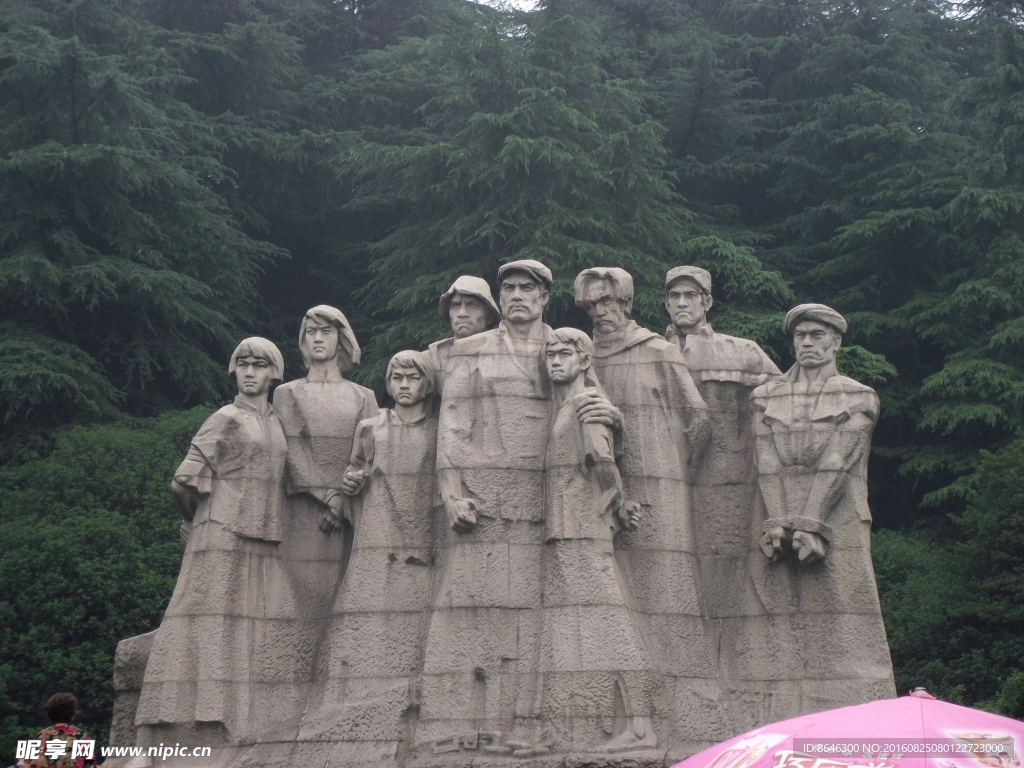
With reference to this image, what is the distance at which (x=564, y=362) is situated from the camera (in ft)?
41.5

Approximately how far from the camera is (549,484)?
41.3 feet

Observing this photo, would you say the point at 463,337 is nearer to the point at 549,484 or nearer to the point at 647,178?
the point at 549,484

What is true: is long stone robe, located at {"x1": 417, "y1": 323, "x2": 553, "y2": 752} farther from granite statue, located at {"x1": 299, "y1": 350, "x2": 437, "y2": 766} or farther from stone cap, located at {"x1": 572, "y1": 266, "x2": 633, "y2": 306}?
stone cap, located at {"x1": 572, "y1": 266, "x2": 633, "y2": 306}

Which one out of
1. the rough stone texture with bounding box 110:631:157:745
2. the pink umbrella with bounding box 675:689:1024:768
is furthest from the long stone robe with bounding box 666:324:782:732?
the rough stone texture with bounding box 110:631:157:745

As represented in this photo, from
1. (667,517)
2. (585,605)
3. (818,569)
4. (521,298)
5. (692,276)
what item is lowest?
(585,605)

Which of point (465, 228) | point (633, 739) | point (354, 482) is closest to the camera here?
point (633, 739)

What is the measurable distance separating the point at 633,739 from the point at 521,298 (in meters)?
4.01

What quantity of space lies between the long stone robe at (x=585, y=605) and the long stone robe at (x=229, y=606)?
256cm

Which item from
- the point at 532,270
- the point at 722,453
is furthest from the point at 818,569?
the point at 532,270

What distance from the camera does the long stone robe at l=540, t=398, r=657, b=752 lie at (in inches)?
466

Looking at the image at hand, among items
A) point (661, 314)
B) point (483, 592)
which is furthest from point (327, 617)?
point (661, 314)

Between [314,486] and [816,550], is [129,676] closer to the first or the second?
[314,486]

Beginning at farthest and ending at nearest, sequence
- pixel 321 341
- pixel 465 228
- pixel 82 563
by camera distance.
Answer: pixel 465 228 < pixel 82 563 < pixel 321 341

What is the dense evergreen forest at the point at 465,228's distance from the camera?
20.3 m
